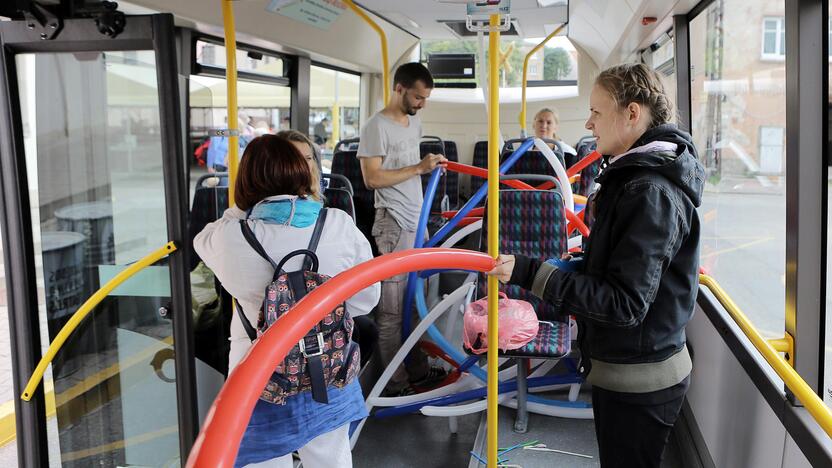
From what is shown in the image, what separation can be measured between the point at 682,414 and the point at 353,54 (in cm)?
412

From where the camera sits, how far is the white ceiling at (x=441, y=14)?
514 cm

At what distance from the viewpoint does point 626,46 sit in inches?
219

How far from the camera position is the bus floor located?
10.4ft

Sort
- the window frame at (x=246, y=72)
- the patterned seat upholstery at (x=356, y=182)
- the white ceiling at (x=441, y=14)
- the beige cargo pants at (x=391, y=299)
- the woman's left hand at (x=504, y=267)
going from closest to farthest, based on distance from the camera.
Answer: the woman's left hand at (x=504, y=267), the beige cargo pants at (x=391, y=299), the window frame at (x=246, y=72), the patterned seat upholstery at (x=356, y=182), the white ceiling at (x=441, y=14)

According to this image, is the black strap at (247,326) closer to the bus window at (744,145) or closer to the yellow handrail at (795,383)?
the yellow handrail at (795,383)

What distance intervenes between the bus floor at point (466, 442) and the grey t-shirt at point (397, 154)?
1074 millimetres

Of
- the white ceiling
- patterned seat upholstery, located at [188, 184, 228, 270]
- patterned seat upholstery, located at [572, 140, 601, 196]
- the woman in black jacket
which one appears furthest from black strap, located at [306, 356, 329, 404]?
patterned seat upholstery, located at [572, 140, 601, 196]

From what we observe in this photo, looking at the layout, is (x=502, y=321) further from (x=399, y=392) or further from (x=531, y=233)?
(x=399, y=392)

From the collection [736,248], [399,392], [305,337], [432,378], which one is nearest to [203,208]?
[399,392]

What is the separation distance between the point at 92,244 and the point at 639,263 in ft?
6.49

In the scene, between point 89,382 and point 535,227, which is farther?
point 535,227

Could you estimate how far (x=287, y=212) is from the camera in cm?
187

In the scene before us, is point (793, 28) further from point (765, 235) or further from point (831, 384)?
point (765, 235)

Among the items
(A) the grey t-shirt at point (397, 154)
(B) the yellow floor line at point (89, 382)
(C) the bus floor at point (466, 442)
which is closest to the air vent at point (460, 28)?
(A) the grey t-shirt at point (397, 154)
